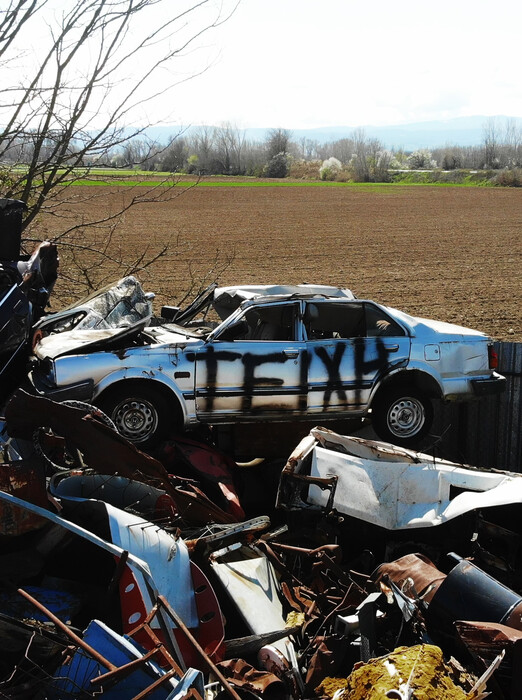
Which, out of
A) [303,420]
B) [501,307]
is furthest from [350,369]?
[501,307]

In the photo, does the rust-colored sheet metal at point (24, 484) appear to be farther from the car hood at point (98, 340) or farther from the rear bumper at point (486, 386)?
the rear bumper at point (486, 386)

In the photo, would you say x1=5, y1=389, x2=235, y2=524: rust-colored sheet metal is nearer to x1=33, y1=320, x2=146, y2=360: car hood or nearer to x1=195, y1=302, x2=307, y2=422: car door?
x1=33, y1=320, x2=146, y2=360: car hood

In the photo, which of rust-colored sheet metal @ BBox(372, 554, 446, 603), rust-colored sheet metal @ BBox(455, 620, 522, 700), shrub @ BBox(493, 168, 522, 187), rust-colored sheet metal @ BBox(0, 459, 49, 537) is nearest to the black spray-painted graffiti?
rust-colored sheet metal @ BBox(372, 554, 446, 603)

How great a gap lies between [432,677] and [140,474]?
3220 millimetres

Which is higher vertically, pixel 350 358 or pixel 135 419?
pixel 350 358

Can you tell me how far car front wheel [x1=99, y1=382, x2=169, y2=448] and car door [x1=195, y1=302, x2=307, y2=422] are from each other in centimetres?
44

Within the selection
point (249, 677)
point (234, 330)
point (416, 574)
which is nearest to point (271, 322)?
point (234, 330)

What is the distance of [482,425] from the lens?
9820 mm

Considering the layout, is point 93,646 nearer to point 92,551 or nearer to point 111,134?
point 92,551

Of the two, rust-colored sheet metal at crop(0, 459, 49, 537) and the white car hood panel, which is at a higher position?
rust-colored sheet metal at crop(0, 459, 49, 537)

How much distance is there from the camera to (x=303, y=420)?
8906 millimetres

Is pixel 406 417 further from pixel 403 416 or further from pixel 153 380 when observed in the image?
pixel 153 380

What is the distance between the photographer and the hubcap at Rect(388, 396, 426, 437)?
9.16 meters

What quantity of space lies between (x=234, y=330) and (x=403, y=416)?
229 cm
